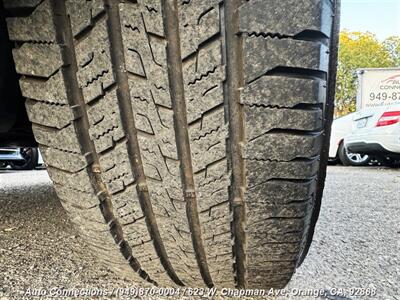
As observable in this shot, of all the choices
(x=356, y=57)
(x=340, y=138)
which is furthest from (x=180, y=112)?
(x=356, y=57)

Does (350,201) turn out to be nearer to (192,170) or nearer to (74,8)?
(192,170)

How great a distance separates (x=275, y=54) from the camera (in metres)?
0.57

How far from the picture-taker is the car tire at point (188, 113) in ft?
1.88

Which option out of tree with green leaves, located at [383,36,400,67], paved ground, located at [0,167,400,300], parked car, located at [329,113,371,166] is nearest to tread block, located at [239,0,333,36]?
paved ground, located at [0,167,400,300]

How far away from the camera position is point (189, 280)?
2.70 feet

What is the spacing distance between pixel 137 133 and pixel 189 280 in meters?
0.34

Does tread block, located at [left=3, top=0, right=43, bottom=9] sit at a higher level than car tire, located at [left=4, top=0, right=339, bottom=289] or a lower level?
higher

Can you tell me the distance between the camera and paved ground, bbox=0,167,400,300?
998mm

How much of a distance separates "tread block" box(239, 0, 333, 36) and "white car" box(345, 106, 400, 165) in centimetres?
507

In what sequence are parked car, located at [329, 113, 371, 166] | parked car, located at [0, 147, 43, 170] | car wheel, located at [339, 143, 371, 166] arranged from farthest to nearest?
parked car, located at [329, 113, 371, 166] → car wheel, located at [339, 143, 371, 166] → parked car, located at [0, 147, 43, 170]

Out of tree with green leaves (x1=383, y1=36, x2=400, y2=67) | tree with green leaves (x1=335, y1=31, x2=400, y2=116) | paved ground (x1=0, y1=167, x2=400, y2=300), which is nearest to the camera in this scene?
paved ground (x1=0, y1=167, x2=400, y2=300)

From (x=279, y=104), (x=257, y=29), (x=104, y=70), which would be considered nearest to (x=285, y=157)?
(x=279, y=104)

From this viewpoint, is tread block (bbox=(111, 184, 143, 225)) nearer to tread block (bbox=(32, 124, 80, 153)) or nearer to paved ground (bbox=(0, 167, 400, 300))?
tread block (bbox=(32, 124, 80, 153))

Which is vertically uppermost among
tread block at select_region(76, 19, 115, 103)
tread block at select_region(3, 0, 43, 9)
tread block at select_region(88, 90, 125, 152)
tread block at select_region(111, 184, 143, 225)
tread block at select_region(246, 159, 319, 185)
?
tread block at select_region(3, 0, 43, 9)
